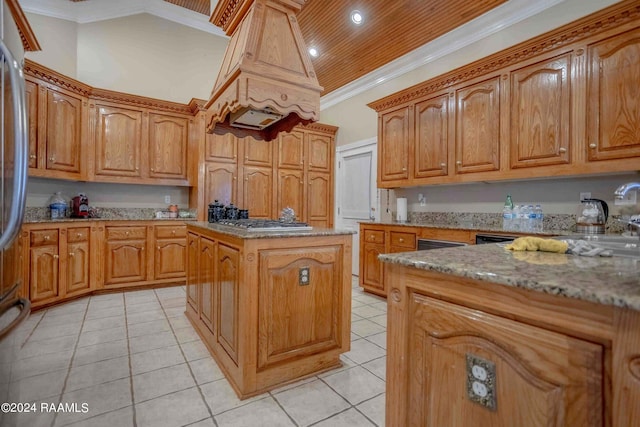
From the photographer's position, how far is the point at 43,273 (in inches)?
125

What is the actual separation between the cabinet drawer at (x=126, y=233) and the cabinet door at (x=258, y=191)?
140 cm

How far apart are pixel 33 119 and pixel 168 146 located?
1424mm

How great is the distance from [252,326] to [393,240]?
2206mm

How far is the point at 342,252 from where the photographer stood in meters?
2.13

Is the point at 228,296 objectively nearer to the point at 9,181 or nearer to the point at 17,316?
the point at 17,316

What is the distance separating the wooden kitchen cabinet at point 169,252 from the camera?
161 inches

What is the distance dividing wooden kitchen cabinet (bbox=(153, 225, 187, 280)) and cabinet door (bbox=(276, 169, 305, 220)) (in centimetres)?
153

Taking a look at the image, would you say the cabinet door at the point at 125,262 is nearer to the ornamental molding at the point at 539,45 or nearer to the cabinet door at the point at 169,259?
the cabinet door at the point at 169,259

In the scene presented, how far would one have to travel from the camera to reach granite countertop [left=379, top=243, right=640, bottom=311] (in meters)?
0.57

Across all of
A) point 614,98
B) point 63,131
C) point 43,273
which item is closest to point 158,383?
point 43,273

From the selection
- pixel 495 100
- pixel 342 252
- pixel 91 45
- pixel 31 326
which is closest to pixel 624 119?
pixel 495 100

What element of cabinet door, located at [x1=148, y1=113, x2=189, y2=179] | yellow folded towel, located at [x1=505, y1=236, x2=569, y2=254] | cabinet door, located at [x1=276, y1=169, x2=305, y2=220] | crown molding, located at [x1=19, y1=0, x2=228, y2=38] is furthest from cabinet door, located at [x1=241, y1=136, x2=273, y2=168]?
yellow folded towel, located at [x1=505, y1=236, x2=569, y2=254]

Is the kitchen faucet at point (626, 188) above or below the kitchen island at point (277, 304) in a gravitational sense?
above

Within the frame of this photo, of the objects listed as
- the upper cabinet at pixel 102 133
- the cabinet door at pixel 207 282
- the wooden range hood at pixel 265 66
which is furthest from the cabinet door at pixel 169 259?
the wooden range hood at pixel 265 66
